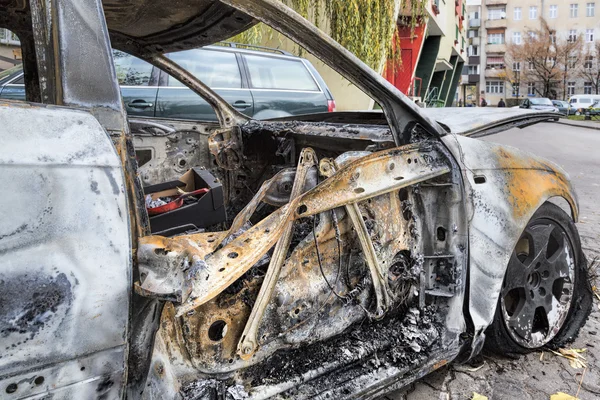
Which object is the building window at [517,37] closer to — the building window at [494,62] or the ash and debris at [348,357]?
the building window at [494,62]

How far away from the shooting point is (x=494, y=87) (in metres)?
57.4

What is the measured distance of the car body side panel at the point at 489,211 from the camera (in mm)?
2012

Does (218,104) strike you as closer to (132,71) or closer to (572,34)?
(132,71)

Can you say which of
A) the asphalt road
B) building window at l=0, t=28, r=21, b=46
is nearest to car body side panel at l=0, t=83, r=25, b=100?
building window at l=0, t=28, r=21, b=46

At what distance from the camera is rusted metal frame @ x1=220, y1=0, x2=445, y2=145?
158 cm

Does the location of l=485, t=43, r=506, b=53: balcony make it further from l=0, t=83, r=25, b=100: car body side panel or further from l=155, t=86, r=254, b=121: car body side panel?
l=0, t=83, r=25, b=100: car body side panel

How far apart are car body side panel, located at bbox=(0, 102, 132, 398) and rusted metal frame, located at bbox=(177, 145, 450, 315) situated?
0.23m

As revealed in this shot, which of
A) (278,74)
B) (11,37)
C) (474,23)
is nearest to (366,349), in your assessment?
(11,37)

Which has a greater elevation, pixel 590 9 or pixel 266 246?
pixel 590 9

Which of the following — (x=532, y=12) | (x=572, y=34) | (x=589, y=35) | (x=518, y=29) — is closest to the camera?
(x=589, y=35)

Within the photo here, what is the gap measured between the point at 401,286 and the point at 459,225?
375mm

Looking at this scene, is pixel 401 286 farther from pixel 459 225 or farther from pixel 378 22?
pixel 378 22

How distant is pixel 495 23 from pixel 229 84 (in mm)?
60399

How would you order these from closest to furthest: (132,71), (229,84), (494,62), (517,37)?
(132,71) → (229,84) → (517,37) → (494,62)
